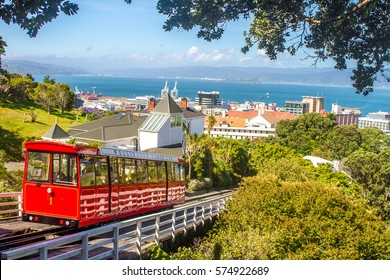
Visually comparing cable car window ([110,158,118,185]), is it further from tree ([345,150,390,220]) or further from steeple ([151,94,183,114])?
tree ([345,150,390,220])

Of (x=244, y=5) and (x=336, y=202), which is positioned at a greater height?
(x=244, y=5)

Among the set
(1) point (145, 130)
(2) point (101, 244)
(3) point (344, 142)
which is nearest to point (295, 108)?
(3) point (344, 142)

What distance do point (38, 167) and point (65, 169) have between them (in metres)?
0.51

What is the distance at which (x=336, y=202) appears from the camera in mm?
11875

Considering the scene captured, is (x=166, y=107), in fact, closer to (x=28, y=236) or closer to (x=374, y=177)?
(x=374, y=177)

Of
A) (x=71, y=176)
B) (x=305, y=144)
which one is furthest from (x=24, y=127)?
(x=305, y=144)

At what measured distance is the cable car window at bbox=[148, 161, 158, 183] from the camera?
1241 centimetres

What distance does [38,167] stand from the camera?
9.30 meters

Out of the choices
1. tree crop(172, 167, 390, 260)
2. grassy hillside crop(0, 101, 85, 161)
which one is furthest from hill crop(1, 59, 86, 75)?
tree crop(172, 167, 390, 260)

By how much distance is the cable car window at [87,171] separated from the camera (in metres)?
9.25

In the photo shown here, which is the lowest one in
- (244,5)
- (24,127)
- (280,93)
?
(24,127)
